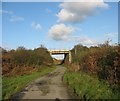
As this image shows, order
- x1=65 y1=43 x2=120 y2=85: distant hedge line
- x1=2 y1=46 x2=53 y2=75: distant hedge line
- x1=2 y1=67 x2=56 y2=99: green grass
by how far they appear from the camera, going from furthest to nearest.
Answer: x1=2 y1=46 x2=53 y2=75: distant hedge line < x1=65 y1=43 x2=120 y2=85: distant hedge line < x1=2 y1=67 x2=56 y2=99: green grass

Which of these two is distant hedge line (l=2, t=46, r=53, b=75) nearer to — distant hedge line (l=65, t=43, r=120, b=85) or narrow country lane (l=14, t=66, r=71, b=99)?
narrow country lane (l=14, t=66, r=71, b=99)

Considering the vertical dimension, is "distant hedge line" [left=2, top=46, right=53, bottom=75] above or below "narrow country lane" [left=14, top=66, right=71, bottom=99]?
above

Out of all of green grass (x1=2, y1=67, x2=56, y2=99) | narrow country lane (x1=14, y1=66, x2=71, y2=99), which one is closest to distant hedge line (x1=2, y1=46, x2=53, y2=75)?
green grass (x1=2, y1=67, x2=56, y2=99)

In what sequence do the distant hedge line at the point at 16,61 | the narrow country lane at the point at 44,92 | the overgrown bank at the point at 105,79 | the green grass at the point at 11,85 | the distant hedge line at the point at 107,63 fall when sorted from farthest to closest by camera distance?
the distant hedge line at the point at 16,61, the distant hedge line at the point at 107,63, the green grass at the point at 11,85, the narrow country lane at the point at 44,92, the overgrown bank at the point at 105,79

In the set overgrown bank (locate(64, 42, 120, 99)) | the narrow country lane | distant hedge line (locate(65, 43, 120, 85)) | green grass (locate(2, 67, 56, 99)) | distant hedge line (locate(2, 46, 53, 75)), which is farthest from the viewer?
distant hedge line (locate(2, 46, 53, 75))

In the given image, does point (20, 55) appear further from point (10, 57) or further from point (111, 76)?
point (111, 76)

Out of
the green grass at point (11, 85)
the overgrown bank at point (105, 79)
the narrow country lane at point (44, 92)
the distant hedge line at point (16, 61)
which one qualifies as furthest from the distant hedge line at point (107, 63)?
the distant hedge line at point (16, 61)

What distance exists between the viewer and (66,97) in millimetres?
15266

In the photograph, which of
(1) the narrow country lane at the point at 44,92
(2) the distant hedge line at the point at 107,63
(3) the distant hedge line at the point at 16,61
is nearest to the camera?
(1) the narrow country lane at the point at 44,92

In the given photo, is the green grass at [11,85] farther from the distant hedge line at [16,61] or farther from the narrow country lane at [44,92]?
the distant hedge line at [16,61]

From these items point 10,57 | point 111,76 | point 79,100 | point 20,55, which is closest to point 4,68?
point 10,57

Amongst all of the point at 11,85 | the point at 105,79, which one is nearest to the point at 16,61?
the point at 11,85

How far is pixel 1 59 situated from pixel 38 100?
21.7m

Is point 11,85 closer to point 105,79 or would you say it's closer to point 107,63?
point 105,79
